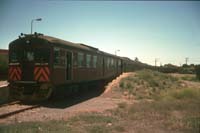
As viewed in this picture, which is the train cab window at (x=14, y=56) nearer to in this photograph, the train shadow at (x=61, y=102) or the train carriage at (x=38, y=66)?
the train carriage at (x=38, y=66)

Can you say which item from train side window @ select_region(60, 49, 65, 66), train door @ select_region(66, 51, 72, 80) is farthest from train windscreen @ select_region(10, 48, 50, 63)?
train door @ select_region(66, 51, 72, 80)

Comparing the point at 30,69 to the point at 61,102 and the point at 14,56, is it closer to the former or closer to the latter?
the point at 14,56

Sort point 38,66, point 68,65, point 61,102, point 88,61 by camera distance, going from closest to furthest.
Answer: point 38,66
point 61,102
point 68,65
point 88,61

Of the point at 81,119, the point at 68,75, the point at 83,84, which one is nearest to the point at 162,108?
the point at 81,119

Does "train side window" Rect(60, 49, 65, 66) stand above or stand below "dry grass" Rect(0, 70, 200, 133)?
above

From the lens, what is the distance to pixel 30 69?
48.1 feet

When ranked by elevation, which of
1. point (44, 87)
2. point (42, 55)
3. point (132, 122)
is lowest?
point (132, 122)

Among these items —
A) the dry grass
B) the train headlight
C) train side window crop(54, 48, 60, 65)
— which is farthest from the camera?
train side window crop(54, 48, 60, 65)

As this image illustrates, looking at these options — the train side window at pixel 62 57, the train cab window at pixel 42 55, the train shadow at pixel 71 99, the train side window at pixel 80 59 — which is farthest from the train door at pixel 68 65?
the train cab window at pixel 42 55

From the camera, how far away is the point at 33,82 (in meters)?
14.3

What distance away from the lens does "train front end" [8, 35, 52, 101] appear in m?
14.2

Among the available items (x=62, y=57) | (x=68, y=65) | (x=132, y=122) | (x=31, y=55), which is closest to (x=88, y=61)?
(x=68, y=65)

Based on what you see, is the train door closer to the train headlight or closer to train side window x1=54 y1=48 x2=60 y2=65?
train side window x1=54 y1=48 x2=60 y2=65

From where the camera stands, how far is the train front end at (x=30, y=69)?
14.2m
